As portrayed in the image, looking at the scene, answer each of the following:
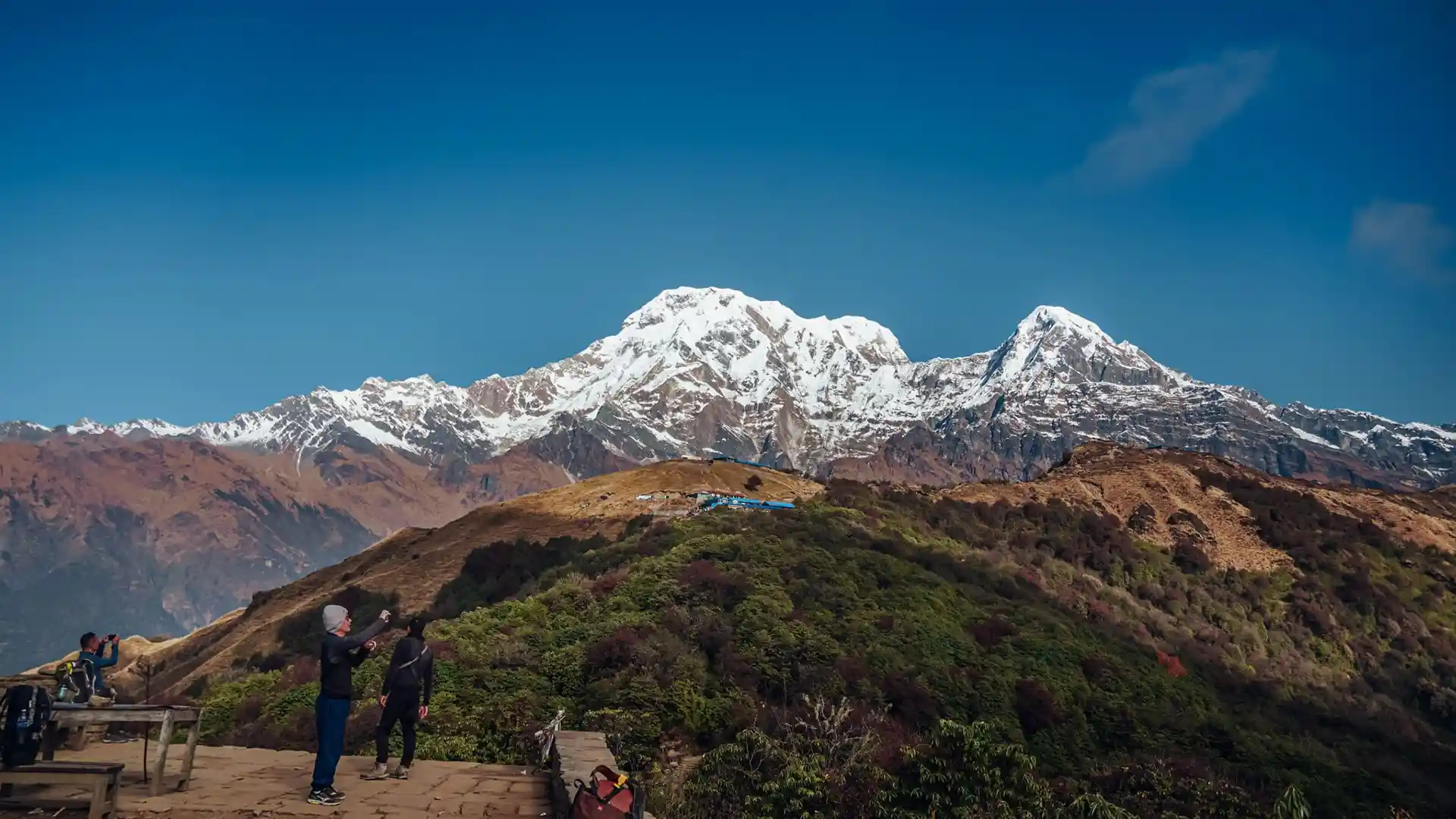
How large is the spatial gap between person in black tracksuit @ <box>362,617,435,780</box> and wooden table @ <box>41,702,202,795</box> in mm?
1705

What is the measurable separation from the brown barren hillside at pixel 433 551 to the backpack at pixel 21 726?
34.4 metres

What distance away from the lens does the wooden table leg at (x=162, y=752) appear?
344 inches

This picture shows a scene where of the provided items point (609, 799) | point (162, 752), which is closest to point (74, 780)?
point (162, 752)

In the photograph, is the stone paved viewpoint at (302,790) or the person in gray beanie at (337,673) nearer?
the stone paved viewpoint at (302,790)

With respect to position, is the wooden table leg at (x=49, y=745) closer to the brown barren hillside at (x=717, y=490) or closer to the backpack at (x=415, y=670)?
the backpack at (x=415, y=670)

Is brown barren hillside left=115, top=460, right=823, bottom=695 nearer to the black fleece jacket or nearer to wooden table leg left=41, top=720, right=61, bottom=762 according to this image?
wooden table leg left=41, top=720, right=61, bottom=762

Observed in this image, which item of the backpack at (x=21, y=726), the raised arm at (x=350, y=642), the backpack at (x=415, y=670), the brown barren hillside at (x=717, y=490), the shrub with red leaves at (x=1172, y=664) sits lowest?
the shrub with red leaves at (x=1172, y=664)

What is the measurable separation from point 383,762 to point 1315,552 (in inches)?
2155

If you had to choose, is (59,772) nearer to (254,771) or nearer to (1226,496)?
(254,771)

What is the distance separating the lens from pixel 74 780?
25.1 feet

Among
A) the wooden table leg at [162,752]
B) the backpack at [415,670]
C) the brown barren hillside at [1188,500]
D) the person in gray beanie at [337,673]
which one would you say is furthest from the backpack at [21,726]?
the brown barren hillside at [1188,500]

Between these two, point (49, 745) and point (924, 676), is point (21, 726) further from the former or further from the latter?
point (924, 676)

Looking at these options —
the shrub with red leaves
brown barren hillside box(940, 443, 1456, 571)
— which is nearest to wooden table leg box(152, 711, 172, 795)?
the shrub with red leaves

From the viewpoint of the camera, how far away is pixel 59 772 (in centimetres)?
764
